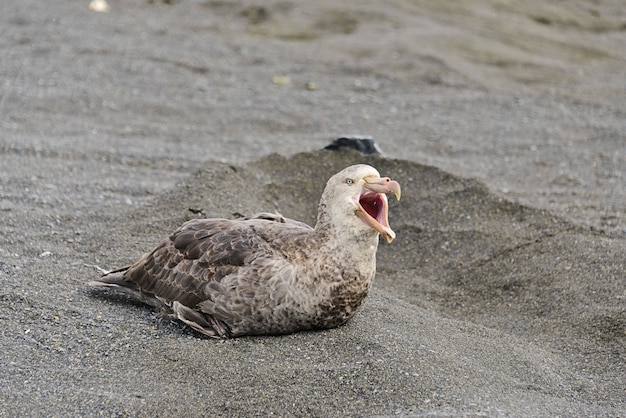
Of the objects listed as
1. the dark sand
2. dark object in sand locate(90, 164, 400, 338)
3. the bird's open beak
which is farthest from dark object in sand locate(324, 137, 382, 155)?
the bird's open beak

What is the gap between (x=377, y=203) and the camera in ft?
16.4

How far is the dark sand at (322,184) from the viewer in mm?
4660

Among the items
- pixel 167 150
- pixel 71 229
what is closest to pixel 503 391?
pixel 71 229

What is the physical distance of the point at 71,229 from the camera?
6.62m

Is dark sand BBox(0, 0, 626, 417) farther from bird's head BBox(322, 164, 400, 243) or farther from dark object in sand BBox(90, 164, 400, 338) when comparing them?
bird's head BBox(322, 164, 400, 243)

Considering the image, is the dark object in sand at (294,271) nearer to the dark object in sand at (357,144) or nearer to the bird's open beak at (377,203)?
the bird's open beak at (377,203)

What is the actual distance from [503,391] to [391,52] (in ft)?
25.1

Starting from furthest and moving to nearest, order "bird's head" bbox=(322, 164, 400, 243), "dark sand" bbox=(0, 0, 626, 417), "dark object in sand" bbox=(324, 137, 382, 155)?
1. "dark object in sand" bbox=(324, 137, 382, 155)
2. "bird's head" bbox=(322, 164, 400, 243)
3. "dark sand" bbox=(0, 0, 626, 417)

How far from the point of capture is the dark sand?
4660 mm

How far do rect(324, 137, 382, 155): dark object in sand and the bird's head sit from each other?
299 cm

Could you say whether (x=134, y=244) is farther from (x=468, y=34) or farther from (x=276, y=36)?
(x=468, y=34)

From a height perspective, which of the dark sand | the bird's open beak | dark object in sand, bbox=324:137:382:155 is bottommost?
the dark sand

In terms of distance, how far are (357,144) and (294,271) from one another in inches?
125

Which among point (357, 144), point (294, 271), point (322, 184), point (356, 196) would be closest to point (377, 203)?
point (356, 196)
